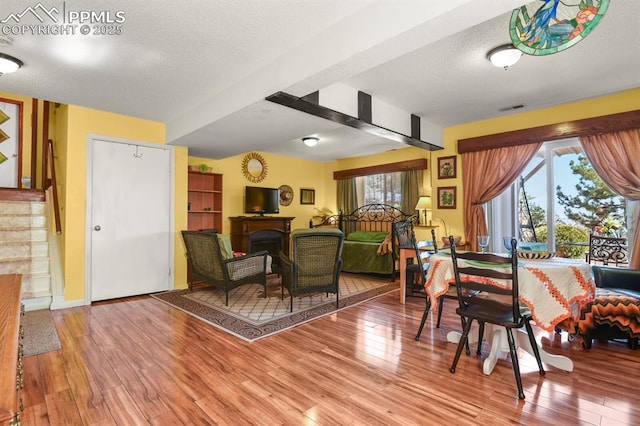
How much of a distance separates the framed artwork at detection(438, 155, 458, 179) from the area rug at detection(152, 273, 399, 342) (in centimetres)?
209

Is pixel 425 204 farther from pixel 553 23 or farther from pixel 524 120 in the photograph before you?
pixel 553 23

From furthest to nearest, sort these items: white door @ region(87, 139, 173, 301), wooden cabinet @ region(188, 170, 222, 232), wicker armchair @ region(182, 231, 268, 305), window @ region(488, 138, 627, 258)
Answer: wooden cabinet @ region(188, 170, 222, 232), white door @ region(87, 139, 173, 301), window @ region(488, 138, 627, 258), wicker armchair @ region(182, 231, 268, 305)

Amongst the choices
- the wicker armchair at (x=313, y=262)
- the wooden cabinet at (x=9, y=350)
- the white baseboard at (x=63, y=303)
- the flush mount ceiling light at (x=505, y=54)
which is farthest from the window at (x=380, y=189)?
the wooden cabinet at (x=9, y=350)

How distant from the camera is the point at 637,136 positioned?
354 cm

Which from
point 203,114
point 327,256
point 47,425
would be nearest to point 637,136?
point 327,256

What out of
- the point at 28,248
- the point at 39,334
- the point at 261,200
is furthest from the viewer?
the point at 261,200

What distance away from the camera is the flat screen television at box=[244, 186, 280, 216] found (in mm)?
6512

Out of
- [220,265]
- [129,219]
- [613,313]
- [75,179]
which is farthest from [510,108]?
[75,179]

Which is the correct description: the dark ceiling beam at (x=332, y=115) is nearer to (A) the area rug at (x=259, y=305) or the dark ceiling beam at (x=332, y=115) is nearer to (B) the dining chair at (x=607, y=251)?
(A) the area rug at (x=259, y=305)

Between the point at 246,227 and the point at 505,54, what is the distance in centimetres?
497

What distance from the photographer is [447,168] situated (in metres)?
5.24

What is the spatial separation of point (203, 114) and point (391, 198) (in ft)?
15.3

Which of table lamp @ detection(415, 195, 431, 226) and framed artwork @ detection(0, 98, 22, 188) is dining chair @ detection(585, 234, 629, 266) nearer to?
table lamp @ detection(415, 195, 431, 226)

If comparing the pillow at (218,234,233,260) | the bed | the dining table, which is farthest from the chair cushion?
the pillow at (218,234,233,260)
